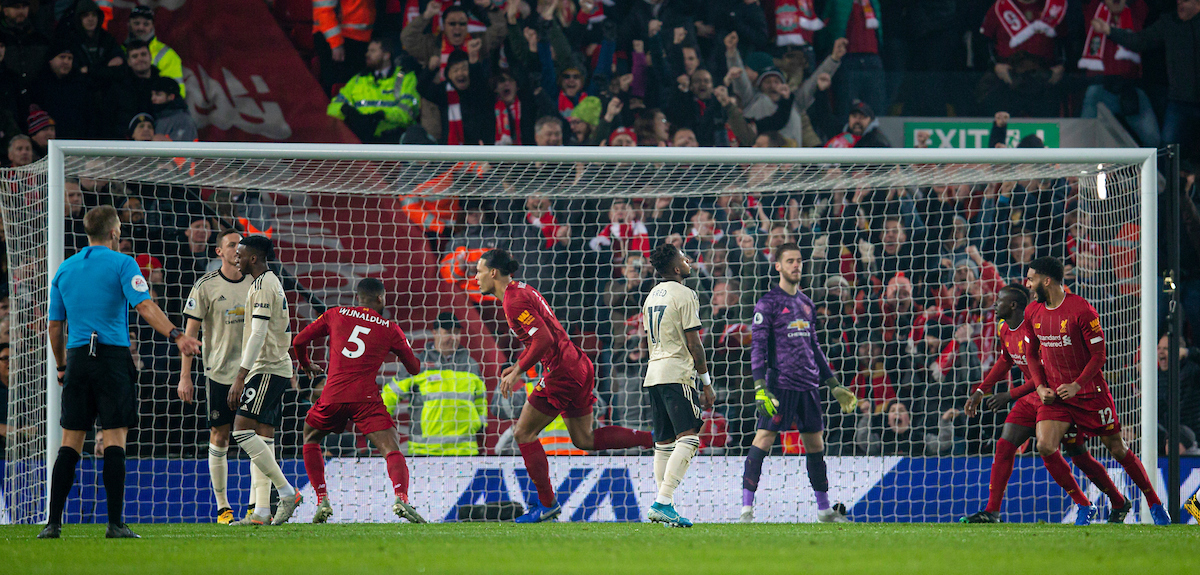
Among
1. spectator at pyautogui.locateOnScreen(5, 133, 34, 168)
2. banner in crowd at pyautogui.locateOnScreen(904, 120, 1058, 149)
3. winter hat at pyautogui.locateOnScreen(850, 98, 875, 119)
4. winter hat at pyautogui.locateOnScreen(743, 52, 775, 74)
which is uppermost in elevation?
winter hat at pyautogui.locateOnScreen(743, 52, 775, 74)

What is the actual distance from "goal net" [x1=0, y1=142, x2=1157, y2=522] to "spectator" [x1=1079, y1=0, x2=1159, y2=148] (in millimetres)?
1762

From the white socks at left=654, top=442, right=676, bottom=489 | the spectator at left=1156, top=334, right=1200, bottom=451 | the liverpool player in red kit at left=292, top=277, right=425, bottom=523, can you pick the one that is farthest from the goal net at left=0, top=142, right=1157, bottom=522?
the white socks at left=654, top=442, right=676, bottom=489

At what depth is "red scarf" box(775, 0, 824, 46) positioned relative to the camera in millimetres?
11625

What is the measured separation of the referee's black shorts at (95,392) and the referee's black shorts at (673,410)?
304 cm

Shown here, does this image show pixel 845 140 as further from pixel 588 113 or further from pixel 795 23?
pixel 588 113

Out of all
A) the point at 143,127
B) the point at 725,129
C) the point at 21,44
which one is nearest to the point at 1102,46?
the point at 725,129

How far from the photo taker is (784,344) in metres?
8.24

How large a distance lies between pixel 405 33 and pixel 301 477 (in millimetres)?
4626

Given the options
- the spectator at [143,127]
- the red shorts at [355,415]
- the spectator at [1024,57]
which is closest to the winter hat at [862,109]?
the spectator at [1024,57]

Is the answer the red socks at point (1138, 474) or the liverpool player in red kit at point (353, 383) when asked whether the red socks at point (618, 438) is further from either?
the red socks at point (1138, 474)

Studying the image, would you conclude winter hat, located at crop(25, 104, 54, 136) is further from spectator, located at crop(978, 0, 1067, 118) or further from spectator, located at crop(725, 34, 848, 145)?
spectator, located at crop(978, 0, 1067, 118)

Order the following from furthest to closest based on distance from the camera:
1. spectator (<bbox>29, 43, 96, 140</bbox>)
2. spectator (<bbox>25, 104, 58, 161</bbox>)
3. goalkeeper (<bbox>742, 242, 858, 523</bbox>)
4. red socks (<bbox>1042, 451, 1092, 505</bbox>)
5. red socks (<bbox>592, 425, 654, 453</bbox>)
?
spectator (<bbox>29, 43, 96, 140</bbox>) → spectator (<bbox>25, 104, 58, 161</bbox>) → goalkeeper (<bbox>742, 242, 858, 523</bbox>) → red socks (<bbox>592, 425, 654, 453</bbox>) → red socks (<bbox>1042, 451, 1092, 505</bbox>)

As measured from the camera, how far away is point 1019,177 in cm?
845

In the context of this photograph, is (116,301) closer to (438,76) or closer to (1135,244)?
(438,76)
